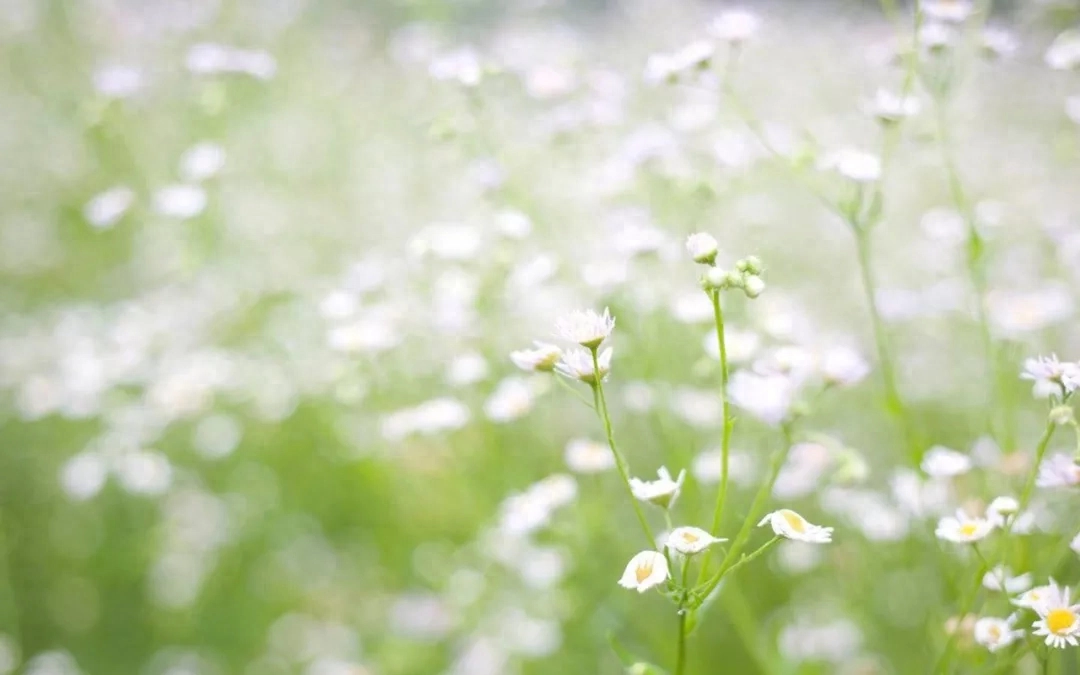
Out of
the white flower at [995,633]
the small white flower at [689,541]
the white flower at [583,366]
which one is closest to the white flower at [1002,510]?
the white flower at [995,633]

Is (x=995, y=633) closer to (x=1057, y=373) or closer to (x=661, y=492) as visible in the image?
(x=1057, y=373)

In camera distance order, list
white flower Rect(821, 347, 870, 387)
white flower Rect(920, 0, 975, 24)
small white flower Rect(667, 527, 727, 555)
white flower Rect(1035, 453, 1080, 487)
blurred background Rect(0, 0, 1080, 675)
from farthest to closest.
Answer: blurred background Rect(0, 0, 1080, 675)
white flower Rect(920, 0, 975, 24)
white flower Rect(821, 347, 870, 387)
white flower Rect(1035, 453, 1080, 487)
small white flower Rect(667, 527, 727, 555)

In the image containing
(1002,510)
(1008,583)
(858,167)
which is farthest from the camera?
(858,167)

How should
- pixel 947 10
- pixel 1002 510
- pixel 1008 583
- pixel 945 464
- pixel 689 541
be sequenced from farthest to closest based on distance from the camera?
1. pixel 947 10
2. pixel 945 464
3. pixel 1008 583
4. pixel 1002 510
5. pixel 689 541

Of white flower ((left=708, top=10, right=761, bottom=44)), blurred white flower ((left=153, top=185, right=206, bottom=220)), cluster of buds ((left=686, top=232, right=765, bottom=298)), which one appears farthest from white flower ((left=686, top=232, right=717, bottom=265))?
blurred white flower ((left=153, top=185, right=206, bottom=220))

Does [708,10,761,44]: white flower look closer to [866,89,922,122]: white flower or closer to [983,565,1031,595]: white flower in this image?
[866,89,922,122]: white flower

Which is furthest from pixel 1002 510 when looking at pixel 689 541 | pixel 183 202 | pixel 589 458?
pixel 183 202
